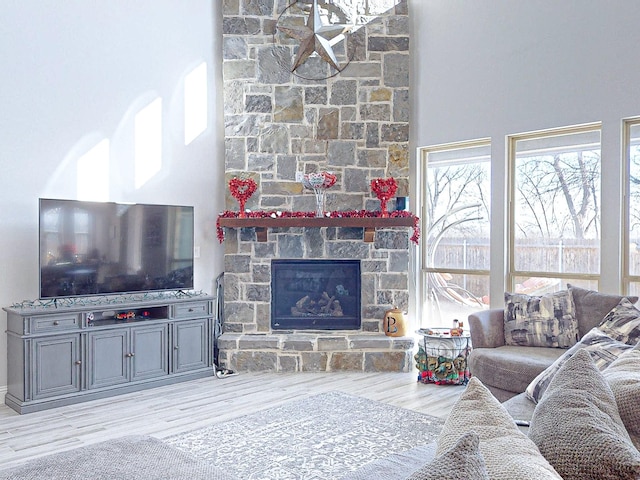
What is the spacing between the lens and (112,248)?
15.8ft

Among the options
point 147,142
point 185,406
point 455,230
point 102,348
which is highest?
point 147,142

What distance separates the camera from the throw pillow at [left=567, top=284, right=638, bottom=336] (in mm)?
3957

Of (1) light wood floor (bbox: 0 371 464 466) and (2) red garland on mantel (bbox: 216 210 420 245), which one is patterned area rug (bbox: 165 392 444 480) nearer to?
(1) light wood floor (bbox: 0 371 464 466)

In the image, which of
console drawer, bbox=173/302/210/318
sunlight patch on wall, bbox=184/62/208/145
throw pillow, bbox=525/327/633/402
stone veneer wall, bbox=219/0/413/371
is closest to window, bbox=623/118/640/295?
throw pillow, bbox=525/327/633/402

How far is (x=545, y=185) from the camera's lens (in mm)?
4984

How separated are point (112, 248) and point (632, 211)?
4321 mm

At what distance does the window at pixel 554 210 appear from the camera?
4.68 metres

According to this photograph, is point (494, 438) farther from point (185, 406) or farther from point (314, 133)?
point (314, 133)

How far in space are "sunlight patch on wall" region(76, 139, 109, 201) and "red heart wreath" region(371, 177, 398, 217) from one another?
101 inches

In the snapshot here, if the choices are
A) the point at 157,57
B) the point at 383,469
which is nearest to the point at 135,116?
the point at 157,57

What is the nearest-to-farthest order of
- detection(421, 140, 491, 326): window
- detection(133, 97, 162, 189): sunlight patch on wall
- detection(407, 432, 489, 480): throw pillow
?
detection(407, 432, 489, 480): throw pillow < detection(133, 97, 162, 189): sunlight patch on wall < detection(421, 140, 491, 326): window

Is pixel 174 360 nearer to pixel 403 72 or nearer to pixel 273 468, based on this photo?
pixel 273 468

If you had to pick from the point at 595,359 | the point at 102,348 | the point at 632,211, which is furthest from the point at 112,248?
the point at 632,211

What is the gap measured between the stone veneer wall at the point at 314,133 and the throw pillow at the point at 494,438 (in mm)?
4290
